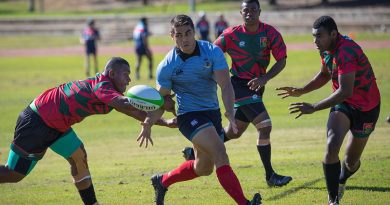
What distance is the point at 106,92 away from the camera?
26.1 ft

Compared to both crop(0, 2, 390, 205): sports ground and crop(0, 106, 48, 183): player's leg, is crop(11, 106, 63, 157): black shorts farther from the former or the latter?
crop(0, 2, 390, 205): sports ground

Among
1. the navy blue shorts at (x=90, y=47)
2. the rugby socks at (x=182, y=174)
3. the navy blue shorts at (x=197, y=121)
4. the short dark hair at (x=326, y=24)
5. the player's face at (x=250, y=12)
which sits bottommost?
the navy blue shorts at (x=90, y=47)

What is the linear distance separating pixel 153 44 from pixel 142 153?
30.6 metres

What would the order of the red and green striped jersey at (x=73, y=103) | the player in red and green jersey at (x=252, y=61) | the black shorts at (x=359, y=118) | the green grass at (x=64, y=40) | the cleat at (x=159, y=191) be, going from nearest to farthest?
the red and green striped jersey at (x=73, y=103) → the black shorts at (x=359, y=118) → the cleat at (x=159, y=191) → the player in red and green jersey at (x=252, y=61) → the green grass at (x=64, y=40)

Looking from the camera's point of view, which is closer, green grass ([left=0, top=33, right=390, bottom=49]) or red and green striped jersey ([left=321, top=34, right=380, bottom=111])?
red and green striped jersey ([left=321, top=34, right=380, bottom=111])

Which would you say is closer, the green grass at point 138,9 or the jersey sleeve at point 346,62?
the jersey sleeve at point 346,62

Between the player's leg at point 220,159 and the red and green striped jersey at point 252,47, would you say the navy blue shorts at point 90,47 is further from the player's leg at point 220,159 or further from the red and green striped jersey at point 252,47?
the player's leg at point 220,159

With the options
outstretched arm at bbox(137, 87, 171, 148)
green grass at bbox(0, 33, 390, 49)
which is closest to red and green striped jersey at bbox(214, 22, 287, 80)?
outstretched arm at bbox(137, 87, 171, 148)

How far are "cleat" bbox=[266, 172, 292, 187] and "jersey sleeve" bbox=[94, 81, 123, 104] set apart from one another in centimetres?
319

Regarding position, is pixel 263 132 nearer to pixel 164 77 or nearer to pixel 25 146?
pixel 164 77

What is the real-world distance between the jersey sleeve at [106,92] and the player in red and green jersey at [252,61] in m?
3.12

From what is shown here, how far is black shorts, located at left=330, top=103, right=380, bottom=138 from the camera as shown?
892 centimetres

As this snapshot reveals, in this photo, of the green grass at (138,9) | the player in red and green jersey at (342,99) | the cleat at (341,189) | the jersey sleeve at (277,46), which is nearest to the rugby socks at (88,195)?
the player in red and green jersey at (342,99)

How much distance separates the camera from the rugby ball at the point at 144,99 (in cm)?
780
